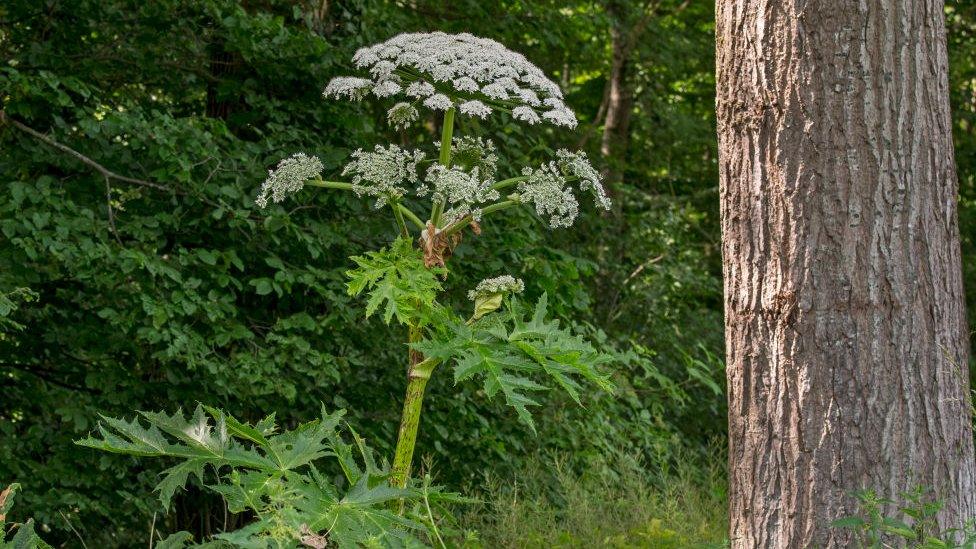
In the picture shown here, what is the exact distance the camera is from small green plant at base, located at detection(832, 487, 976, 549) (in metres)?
2.95

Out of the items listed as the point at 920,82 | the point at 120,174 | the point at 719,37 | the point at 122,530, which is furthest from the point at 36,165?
the point at 920,82

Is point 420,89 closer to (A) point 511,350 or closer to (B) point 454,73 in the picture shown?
(B) point 454,73

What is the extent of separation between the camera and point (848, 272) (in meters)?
3.37

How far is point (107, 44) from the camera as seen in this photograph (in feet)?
20.7

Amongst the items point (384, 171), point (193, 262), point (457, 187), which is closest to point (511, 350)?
point (457, 187)

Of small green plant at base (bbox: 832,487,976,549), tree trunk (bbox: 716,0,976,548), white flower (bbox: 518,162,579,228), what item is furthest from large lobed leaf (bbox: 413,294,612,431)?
small green plant at base (bbox: 832,487,976,549)

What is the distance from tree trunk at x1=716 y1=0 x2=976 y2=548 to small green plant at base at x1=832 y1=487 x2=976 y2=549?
0.19 ft

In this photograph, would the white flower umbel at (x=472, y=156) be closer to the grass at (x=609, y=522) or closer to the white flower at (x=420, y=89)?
the white flower at (x=420, y=89)

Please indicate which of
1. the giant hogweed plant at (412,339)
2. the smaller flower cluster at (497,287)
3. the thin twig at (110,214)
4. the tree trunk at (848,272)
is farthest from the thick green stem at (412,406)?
the thin twig at (110,214)

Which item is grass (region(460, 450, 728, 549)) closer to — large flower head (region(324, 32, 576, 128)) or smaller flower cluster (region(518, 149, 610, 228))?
smaller flower cluster (region(518, 149, 610, 228))

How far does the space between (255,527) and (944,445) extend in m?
2.09

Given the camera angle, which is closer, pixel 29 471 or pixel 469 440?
pixel 29 471

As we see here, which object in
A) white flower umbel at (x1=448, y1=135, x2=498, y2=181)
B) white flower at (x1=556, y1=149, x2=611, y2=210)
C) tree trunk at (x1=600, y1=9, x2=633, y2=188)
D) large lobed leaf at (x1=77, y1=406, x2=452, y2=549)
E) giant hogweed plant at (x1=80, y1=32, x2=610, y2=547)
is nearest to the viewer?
large lobed leaf at (x1=77, y1=406, x2=452, y2=549)

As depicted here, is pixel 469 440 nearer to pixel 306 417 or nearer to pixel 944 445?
pixel 306 417
